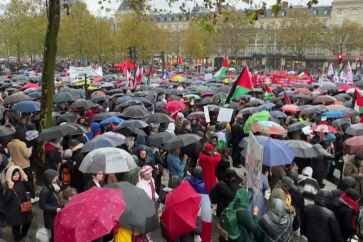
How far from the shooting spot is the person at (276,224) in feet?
14.8

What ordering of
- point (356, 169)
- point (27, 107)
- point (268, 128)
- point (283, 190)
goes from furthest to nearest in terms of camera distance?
point (27, 107) < point (268, 128) < point (356, 169) < point (283, 190)

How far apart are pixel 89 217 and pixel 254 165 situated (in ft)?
7.26

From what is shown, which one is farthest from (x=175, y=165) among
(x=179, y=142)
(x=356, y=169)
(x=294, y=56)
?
(x=294, y=56)

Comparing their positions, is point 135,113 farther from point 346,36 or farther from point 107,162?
point 346,36

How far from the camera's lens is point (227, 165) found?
6.89 metres

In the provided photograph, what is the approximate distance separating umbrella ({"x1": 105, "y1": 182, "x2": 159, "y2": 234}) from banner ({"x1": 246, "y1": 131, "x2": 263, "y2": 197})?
1386 millimetres

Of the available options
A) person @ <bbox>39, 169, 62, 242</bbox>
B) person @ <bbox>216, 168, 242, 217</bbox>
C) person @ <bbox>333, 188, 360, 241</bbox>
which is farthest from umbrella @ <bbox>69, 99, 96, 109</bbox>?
person @ <bbox>333, 188, 360, 241</bbox>

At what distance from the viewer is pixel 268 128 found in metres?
8.13

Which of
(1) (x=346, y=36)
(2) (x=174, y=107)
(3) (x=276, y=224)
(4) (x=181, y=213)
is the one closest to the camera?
(4) (x=181, y=213)

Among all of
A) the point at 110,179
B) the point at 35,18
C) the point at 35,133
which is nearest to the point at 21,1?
the point at 35,18

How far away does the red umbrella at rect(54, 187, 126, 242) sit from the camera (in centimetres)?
346

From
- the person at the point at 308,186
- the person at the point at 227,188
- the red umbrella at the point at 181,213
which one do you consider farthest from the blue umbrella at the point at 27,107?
the person at the point at 308,186

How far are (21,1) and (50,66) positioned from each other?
1396 inches

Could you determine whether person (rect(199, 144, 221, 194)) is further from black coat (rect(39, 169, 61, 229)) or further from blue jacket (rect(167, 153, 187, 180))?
black coat (rect(39, 169, 61, 229))
